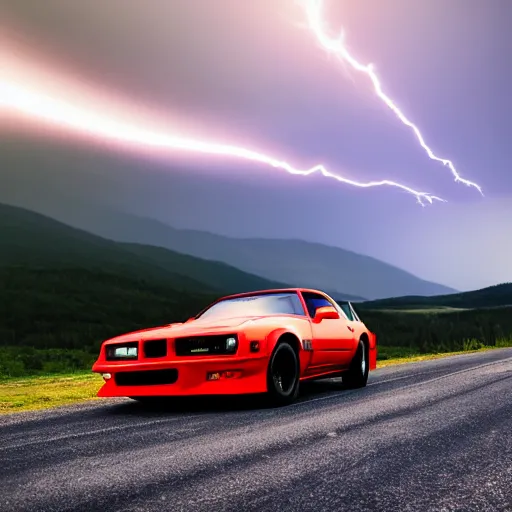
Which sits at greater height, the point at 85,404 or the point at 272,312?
the point at 272,312

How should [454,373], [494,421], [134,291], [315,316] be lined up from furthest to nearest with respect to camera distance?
[134,291], [454,373], [315,316], [494,421]

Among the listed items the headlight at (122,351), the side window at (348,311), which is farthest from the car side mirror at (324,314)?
the headlight at (122,351)

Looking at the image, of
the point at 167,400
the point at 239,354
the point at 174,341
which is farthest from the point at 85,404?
the point at 239,354

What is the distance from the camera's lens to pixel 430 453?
15.3 feet

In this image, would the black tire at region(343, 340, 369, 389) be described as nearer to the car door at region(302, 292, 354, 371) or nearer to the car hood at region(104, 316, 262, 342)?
the car door at region(302, 292, 354, 371)

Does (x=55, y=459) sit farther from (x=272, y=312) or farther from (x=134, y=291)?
(x=134, y=291)

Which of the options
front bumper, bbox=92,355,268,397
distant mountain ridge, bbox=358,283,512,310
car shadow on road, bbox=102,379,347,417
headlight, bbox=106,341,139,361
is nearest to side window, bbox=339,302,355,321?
car shadow on road, bbox=102,379,347,417

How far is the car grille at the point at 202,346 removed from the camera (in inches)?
289

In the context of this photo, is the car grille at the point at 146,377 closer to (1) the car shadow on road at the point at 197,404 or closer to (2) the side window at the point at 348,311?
(1) the car shadow on road at the point at 197,404

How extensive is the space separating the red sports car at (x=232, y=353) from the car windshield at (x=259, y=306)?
13mm

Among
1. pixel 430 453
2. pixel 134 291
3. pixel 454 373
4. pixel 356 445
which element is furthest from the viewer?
pixel 134 291

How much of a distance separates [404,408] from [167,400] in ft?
10.5

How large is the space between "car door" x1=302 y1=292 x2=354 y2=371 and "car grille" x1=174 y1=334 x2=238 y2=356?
1565mm

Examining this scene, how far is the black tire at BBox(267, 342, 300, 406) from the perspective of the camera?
294 inches
